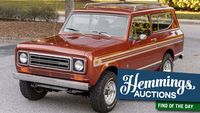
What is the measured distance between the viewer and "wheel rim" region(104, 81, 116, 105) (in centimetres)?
689

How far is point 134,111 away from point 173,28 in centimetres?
306

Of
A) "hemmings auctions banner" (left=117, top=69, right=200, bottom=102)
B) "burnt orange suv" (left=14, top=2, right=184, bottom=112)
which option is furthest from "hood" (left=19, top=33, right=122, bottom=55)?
"hemmings auctions banner" (left=117, top=69, right=200, bottom=102)

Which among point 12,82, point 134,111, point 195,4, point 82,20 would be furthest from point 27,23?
point 195,4

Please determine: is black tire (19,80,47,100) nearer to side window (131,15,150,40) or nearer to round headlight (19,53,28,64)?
round headlight (19,53,28,64)

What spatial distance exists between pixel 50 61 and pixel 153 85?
1.74 meters

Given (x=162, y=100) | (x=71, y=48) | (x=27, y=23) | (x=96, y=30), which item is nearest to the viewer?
(x=71, y=48)

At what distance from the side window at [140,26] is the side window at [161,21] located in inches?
13.2

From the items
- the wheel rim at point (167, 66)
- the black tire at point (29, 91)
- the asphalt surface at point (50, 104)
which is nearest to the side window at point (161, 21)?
the wheel rim at point (167, 66)

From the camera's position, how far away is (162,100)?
7.10 meters

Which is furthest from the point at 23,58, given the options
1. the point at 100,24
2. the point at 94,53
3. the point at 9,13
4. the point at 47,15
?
the point at 9,13

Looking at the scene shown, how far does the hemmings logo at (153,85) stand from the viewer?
6.95m

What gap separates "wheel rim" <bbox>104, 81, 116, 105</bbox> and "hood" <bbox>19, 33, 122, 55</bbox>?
2.13 ft

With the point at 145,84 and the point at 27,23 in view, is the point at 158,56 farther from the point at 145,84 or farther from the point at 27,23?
the point at 27,23

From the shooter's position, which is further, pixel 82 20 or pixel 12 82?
pixel 12 82
